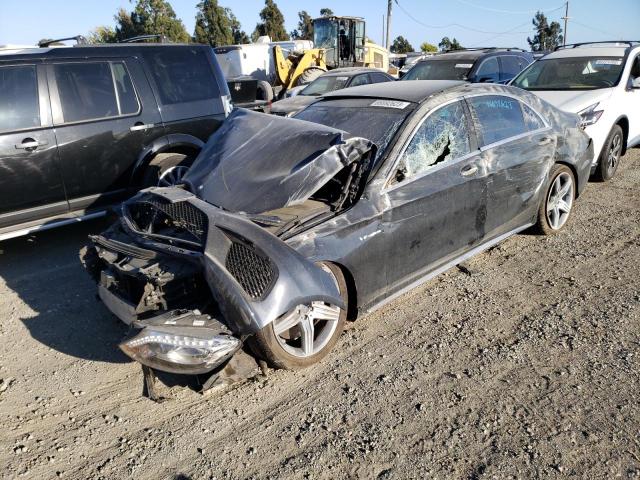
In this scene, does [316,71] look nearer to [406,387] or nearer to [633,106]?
[633,106]

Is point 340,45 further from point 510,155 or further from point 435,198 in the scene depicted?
point 435,198

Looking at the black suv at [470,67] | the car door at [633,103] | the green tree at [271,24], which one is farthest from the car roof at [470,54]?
the green tree at [271,24]

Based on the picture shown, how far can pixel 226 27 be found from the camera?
45.1m

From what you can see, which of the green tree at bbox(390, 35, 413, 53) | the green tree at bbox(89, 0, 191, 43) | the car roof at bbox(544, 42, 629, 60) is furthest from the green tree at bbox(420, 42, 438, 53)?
the car roof at bbox(544, 42, 629, 60)

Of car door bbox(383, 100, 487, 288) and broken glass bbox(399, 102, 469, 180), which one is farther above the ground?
broken glass bbox(399, 102, 469, 180)

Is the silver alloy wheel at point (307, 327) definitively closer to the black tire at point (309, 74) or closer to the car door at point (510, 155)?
the car door at point (510, 155)

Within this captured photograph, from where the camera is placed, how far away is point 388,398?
3160 millimetres

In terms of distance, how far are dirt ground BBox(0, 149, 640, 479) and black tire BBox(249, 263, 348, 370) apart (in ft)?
0.33

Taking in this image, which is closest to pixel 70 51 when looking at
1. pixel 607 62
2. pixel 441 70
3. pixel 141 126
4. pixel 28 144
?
pixel 141 126

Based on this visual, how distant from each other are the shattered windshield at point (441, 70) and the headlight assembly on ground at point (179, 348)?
31.6ft

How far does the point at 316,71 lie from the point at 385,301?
15.9 metres

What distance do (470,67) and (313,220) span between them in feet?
29.5

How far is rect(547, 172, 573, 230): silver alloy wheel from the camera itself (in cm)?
535

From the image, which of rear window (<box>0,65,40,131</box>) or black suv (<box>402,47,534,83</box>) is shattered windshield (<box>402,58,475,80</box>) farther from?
rear window (<box>0,65,40,131</box>)
